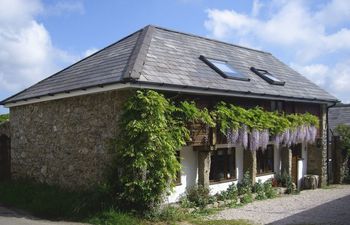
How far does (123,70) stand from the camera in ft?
36.2

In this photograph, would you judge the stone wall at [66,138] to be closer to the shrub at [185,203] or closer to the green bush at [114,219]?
the green bush at [114,219]

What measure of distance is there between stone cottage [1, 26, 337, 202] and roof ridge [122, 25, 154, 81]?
31mm

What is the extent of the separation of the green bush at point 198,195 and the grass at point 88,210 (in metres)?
0.34

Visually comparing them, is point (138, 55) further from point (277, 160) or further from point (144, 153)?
point (277, 160)

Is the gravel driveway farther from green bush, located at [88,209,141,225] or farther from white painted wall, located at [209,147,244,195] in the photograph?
white painted wall, located at [209,147,244,195]

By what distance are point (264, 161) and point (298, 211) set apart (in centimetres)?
406

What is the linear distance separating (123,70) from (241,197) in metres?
5.64

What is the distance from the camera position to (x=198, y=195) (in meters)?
11.8

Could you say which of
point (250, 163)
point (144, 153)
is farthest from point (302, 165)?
point (144, 153)

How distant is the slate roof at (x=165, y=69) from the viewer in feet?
36.6

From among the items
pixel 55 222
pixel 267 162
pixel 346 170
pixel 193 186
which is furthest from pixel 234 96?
pixel 346 170

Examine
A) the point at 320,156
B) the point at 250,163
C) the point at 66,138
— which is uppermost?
the point at 66,138

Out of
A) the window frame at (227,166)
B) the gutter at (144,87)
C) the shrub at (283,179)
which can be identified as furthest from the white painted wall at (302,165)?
the window frame at (227,166)

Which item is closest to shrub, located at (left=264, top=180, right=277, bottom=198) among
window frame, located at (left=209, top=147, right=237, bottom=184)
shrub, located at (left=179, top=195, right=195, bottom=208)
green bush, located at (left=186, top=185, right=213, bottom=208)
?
window frame, located at (left=209, top=147, right=237, bottom=184)
